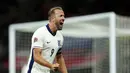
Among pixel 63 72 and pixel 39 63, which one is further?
pixel 63 72

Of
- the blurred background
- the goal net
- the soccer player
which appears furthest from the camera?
the blurred background

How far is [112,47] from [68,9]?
468cm

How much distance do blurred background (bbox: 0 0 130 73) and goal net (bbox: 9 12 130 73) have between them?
3.62 meters

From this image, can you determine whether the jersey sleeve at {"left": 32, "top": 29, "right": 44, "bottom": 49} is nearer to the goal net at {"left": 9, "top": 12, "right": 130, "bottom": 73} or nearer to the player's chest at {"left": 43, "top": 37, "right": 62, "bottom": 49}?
the player's chest at {"left": 43, "top": 37, "right": 62, "bottom": 49}

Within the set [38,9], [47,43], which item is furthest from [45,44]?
[38,9]

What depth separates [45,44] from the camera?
18.9ft

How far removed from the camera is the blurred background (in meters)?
12.0

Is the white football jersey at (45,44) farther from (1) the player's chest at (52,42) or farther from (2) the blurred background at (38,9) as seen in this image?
(2) the blurred background at (38,9)

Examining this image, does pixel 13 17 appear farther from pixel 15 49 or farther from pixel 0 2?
pixel 15 49

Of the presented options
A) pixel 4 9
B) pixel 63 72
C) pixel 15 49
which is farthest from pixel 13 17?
pixel 63 72

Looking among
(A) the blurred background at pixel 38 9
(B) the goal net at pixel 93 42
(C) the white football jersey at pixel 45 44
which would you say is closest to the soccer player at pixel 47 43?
(C) the white football jersey at pixel 45 44

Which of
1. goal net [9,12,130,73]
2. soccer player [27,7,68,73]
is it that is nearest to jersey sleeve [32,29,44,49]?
soccer player [27,7,68,73]

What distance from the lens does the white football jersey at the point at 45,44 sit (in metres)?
5.72

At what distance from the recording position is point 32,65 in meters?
5.82
